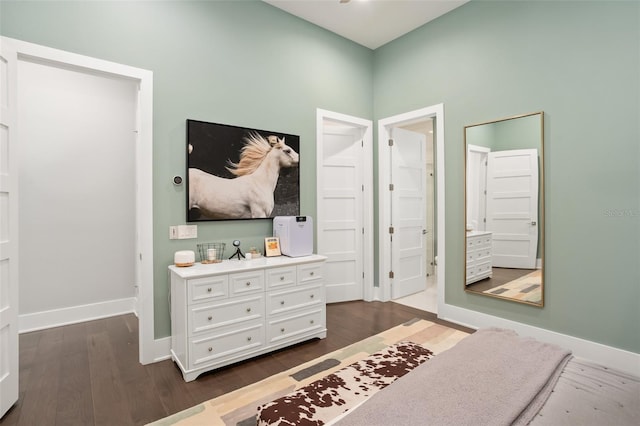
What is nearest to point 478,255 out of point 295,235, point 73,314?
point 295,235

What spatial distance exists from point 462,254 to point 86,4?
4.01 metres

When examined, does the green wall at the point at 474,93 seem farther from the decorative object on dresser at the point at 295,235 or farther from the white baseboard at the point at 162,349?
the decorative object on dresser at the point at 295,235

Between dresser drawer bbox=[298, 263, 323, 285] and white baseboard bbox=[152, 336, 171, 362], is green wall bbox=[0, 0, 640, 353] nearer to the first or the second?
white baseboard bbox=[152, 336, 171, 362]

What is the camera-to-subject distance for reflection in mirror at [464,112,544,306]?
292 cm

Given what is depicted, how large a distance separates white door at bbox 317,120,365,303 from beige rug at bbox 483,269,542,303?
1.71 m

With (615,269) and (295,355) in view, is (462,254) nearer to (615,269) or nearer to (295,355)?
(615,269)

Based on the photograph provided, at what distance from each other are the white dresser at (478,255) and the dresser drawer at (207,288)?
2.50m

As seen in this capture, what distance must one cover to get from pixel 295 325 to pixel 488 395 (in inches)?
77.5

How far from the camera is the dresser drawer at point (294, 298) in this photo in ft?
9.06

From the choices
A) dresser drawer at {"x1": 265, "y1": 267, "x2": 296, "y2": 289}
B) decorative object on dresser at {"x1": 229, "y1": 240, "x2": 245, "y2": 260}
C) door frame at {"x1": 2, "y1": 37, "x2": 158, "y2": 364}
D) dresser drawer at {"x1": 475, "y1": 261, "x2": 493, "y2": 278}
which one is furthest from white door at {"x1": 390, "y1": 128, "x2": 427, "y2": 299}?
door frame at {"x1": 2, "y1": 37, "x2": 158, "y2": 364}

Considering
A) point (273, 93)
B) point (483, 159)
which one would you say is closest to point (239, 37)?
point (273, 93)

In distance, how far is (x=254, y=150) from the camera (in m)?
3.23

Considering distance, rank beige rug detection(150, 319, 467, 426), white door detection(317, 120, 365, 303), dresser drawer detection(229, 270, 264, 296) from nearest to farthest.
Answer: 1. beige rug detection(150, 319, 467, 426)
2. dresser drawer detection(229, 270, 264, 296)
3. white door detection(317, 120, 365, 303)

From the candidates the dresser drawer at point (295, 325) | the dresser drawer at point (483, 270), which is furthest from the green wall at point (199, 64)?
the dresser drawer at point (483, 270)
